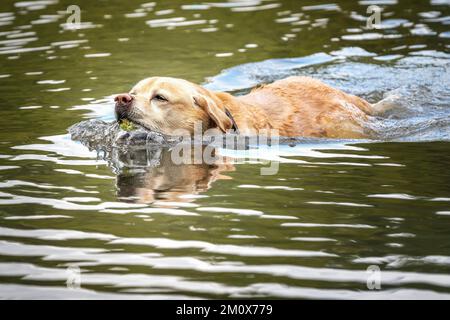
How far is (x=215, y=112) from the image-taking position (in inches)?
364

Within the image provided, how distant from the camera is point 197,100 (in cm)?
934

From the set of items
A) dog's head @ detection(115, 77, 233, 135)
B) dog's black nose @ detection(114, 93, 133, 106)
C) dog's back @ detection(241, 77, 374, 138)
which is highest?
dog's black nose @ detection(114, 93, 133, 106)

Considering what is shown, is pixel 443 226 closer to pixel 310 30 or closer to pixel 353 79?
pixel 353 79

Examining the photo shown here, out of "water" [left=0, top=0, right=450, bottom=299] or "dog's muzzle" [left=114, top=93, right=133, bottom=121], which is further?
"dog's muzzle" [left=114, top=93, right=133, bottom=121]

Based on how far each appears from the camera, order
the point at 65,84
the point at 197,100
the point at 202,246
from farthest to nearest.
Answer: the point at 65,84 → the point at 197,100 → the point at 202,246

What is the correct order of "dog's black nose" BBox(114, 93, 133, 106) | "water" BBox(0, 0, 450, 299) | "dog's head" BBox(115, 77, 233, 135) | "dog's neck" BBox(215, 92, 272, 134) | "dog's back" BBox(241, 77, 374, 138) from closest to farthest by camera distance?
"water" BBox(0, 0, 450, 299)
"dog's black nose" BBox(114, 93, 133, 106)
"dog's head" BBox(115, 77, 233, 135)
"dog's neck" BBox(215, 92, 272, 134)
"dog's back" BBox(241, 77, 374, 138)

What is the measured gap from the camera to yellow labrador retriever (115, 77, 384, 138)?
926 centimetres

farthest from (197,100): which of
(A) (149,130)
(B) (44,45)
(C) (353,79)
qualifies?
(B) (44,45)

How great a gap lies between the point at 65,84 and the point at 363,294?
25.8 feet

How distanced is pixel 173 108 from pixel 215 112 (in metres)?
0.47

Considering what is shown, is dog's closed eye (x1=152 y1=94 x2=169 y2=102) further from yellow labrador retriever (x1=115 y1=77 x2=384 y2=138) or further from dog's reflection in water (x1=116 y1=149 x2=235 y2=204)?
dog's reflection in water (x1=116 y1=149 x2=235 y2=204)

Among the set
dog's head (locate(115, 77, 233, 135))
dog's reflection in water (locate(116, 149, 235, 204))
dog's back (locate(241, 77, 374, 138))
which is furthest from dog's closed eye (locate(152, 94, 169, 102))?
dog's back (locate(241, 77, 374, 138))

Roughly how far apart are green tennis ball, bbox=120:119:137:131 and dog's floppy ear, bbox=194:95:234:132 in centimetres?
71
